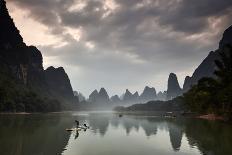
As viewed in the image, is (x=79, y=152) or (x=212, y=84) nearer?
(x=79, y=152)

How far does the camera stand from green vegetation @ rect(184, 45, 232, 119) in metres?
68.1

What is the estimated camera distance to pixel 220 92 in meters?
71.4

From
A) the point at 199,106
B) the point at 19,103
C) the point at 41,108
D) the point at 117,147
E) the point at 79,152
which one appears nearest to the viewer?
the point at 79,152

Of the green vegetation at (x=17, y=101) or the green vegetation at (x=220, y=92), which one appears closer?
the green vegetation at (x=220, y=92)

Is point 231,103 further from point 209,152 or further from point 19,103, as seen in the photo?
point 19,103

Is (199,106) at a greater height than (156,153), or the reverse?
(199,106)

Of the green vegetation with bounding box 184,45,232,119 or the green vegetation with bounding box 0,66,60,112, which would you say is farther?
the green vegetation with bounding box 0,66,60,112

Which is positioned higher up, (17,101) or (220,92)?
(17,101)

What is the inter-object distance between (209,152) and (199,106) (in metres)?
68.8

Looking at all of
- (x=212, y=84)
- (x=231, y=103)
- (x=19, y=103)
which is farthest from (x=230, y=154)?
(x=19, y=103)

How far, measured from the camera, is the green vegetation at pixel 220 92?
68.1 metres

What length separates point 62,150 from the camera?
27.5 m

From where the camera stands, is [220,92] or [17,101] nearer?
[220,92]

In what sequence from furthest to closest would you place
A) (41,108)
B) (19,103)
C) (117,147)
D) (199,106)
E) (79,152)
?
(41,108) → (19,103) → (199,106) → (117,147) → (79,152)
